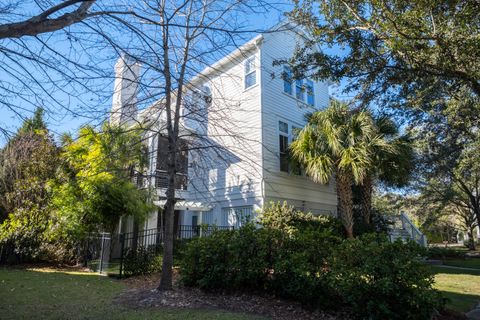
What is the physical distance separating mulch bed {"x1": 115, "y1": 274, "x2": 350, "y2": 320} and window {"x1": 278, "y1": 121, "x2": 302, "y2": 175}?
25.6ft

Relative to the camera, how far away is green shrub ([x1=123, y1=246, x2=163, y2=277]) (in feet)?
31.0

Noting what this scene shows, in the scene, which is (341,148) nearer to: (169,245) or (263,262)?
(263,262)

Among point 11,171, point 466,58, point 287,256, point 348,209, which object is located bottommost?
point 287,256

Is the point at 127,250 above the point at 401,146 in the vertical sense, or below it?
below

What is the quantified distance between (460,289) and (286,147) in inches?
326

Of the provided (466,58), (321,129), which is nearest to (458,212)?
(321,129)

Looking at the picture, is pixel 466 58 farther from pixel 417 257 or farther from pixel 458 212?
pixel 458 212

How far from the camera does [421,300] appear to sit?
14.9ft

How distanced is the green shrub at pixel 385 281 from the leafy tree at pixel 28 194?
10.3m

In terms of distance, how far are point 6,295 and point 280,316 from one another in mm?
5511

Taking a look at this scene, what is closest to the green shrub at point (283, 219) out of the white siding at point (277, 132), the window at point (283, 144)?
the white siding at point (277, 132)

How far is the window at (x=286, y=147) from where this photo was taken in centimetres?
1379

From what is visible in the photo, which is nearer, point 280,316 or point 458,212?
point 280,316

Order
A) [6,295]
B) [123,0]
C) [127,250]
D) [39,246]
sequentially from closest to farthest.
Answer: [123,0], [6,295], [127,250], [39,246]
